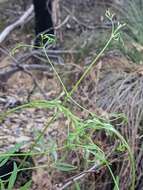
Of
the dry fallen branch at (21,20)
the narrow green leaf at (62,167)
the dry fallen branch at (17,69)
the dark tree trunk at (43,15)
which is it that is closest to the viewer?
the narrow green leaf at (62,167)

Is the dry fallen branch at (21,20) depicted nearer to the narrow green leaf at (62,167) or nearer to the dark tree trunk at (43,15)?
the dark tree trunk at (43,15)

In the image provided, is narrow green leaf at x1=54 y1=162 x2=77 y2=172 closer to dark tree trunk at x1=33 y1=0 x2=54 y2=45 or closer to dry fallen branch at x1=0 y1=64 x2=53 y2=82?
dry fallen branch at x1=0 y1=64 x2=53 y2=82

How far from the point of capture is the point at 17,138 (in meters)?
3.89

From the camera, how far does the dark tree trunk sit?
4659 millimetres

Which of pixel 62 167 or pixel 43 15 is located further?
pixel 43 15

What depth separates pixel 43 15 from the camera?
4734 mm

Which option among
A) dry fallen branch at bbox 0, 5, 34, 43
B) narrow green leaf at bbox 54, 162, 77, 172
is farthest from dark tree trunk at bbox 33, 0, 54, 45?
narrow green leaf at bbox 54, 162, 77, 172

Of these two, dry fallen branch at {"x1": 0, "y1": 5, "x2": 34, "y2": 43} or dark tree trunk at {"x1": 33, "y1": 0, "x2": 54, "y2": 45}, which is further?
dry fallen branch at {"x1": 0, "y1": 5, "x2": 34, "y2": 43}

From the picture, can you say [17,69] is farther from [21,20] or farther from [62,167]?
[62,167]

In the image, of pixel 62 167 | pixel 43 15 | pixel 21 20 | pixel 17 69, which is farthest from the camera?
pixel 21 20

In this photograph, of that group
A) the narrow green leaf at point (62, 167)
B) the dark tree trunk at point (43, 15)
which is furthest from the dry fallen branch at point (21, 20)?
the narrow green leaf at point (62, 167)

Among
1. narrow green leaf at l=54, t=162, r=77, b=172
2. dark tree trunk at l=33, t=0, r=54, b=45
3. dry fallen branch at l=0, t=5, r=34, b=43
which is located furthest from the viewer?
dry fallen branch at l=0, t=5, r=34, b=43

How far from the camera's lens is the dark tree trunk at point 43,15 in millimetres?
4659

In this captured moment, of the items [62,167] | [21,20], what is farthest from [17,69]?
[62,167]
